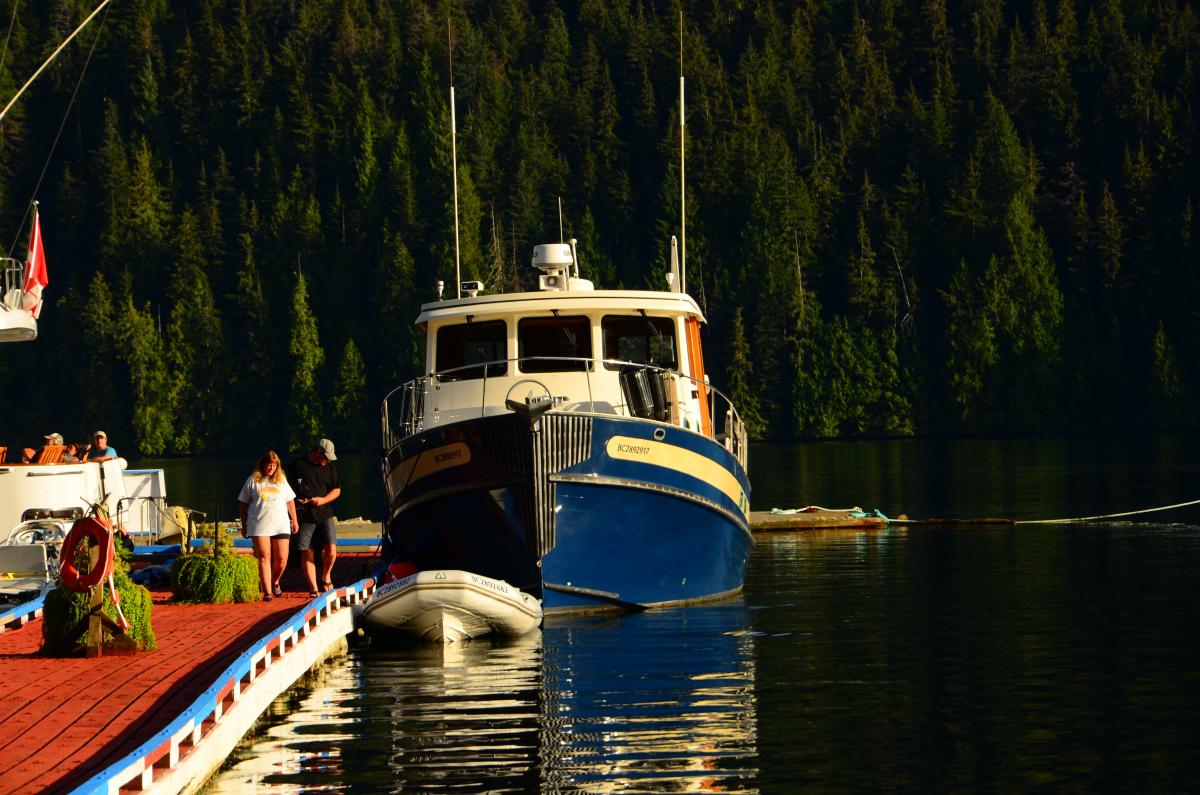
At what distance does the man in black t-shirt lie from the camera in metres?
22.7

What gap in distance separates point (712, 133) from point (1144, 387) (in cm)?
4236

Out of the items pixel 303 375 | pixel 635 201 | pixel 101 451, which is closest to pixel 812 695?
pixel 101 451

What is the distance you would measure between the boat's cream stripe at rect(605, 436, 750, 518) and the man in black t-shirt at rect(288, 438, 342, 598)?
A: 10.4 ft

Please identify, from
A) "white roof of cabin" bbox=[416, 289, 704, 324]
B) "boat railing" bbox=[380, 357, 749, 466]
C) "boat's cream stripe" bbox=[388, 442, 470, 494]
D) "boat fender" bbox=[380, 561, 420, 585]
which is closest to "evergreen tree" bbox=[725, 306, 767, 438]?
"boat railing" bbox=[380, 357, 749, 466]

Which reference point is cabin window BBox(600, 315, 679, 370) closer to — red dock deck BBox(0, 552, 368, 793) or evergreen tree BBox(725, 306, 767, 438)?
red dock deck BBox(0, 552, 368, 793)

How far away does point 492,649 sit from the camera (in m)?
21.3

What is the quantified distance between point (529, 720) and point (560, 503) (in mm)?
6032

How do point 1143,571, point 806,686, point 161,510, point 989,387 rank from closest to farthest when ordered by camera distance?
point 806,686 < point 1143,571 < point 161,510 < point 989,387

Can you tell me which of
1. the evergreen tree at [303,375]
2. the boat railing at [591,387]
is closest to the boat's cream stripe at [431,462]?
the boat railing at [591,387]

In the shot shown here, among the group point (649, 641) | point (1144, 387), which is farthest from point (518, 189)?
point (649, 641)

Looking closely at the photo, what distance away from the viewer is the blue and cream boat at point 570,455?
22531mm

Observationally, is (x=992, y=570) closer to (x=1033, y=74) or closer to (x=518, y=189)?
(x=518, y=189)

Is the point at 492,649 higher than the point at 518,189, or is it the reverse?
the point at 518,189

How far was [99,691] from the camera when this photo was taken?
1578 cm
